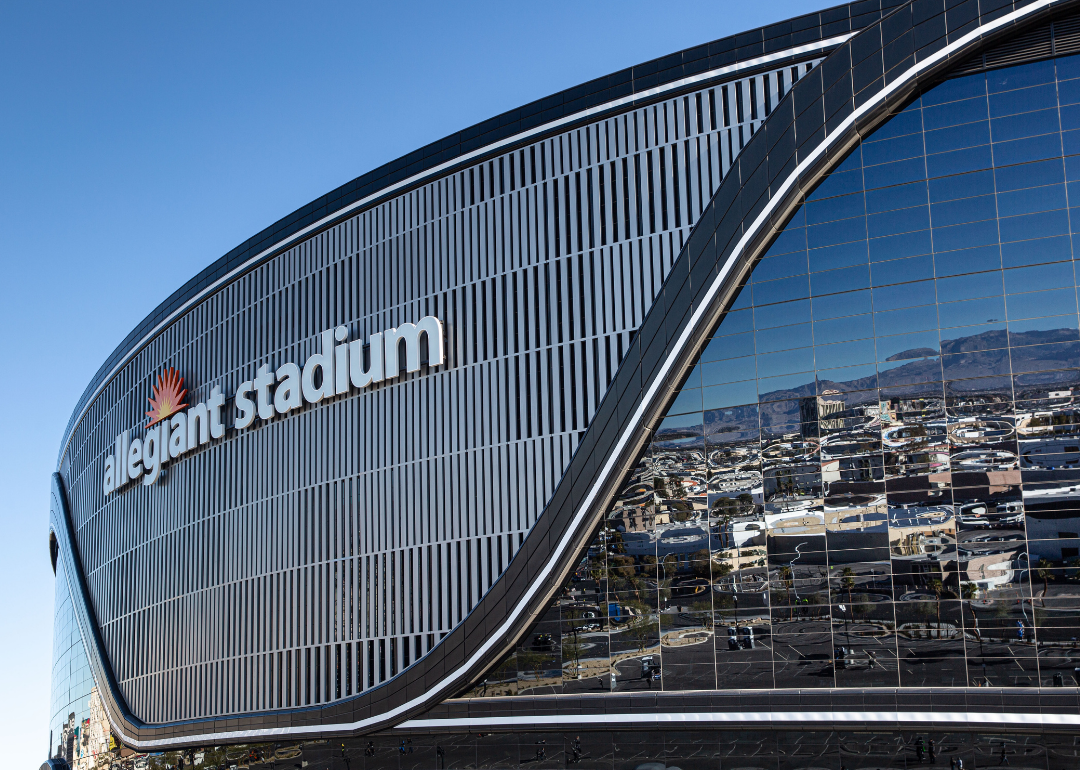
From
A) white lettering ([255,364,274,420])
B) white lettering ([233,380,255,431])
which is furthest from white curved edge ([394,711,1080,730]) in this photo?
white lettering ([233,380,255,431])

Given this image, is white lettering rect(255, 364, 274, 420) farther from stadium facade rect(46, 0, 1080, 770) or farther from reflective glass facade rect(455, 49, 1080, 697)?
reflective glass facade rect(455, 49, 1080, 697)

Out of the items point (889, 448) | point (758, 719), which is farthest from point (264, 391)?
point (889, 448)

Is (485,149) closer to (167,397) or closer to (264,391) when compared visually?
(264,391)

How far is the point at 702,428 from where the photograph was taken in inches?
1204

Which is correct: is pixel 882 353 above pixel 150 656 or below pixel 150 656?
above

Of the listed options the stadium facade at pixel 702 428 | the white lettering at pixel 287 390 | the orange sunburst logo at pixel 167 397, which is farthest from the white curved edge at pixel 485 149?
the white lettering at pixel 287 390

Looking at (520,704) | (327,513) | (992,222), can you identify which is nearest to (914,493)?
(992,222)

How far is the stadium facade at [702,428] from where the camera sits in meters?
27.0

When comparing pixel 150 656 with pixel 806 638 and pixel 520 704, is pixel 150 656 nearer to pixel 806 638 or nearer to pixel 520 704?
pixel 520 704

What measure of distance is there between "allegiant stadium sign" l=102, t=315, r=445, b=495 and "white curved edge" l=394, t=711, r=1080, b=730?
12.0 m

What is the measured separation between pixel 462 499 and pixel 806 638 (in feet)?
40.0

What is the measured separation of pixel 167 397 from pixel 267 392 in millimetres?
9280

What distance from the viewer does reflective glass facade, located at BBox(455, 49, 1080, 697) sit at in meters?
26.6

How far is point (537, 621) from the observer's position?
32.4 metres
